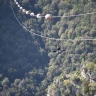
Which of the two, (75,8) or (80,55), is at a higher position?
(75,8)

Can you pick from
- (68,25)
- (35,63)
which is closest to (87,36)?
(68,25)

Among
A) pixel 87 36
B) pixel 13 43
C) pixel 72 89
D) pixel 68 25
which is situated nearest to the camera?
pixel 72 89

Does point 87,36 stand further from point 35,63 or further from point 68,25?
point 35,63

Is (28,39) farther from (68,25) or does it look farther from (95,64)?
(95,64)

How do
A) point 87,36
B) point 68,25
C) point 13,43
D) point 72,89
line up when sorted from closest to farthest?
point 72,89
point 87,36
point 68,25
point 13,43

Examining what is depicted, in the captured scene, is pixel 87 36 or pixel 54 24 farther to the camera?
pixel 54 24

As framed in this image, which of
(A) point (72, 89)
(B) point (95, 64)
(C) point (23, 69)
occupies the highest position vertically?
(B) point (95, 64)

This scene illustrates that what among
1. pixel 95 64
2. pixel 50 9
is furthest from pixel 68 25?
pixel 95 64
